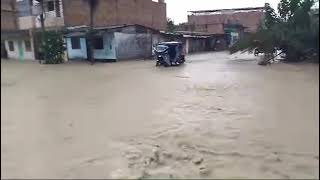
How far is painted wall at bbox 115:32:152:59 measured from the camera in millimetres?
18297

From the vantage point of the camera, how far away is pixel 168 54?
16.0 m

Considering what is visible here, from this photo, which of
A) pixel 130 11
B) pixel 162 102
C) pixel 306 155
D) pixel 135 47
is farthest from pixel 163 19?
pixel 306 155

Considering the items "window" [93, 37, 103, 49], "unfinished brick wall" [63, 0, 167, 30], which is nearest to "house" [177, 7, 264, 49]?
"unfinished brick wall" [63, 0, 167, 30]

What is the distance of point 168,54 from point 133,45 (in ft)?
13.2

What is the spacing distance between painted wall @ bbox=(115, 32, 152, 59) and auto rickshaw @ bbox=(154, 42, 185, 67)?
9.00 ft

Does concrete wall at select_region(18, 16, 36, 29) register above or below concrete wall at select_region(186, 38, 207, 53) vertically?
above

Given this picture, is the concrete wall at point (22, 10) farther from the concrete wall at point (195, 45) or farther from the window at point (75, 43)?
the concrete wall at point (195, 45)

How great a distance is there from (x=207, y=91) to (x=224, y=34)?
83.2 feet

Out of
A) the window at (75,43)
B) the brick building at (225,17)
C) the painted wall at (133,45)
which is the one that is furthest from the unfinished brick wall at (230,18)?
the window at (75,43)

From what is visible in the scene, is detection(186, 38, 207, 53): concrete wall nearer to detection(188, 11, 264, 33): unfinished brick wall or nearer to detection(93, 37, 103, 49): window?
detection(188, 11, 264, 33): unfinished brick wall

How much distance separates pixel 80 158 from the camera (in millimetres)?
3131

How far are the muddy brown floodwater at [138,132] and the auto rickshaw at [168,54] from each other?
31.2 ft

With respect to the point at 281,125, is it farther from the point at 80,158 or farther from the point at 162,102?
the point at 162,102

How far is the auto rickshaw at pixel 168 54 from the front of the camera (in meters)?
15.8
